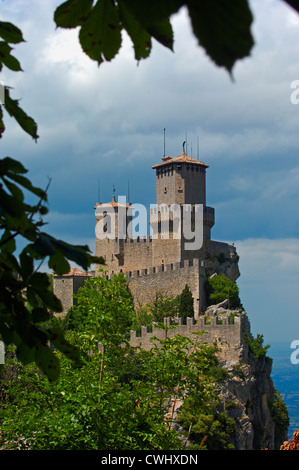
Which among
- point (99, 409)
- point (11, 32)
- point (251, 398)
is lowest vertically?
point (251, 398)

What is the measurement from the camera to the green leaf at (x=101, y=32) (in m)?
1.92

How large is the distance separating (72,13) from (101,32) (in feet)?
0.52

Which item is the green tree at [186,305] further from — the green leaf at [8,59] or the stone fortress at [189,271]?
the green leaf at [8,59]

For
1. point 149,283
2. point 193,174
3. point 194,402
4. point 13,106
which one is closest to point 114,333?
point 194,402

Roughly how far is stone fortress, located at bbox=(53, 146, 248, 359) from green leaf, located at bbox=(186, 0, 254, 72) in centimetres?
3277

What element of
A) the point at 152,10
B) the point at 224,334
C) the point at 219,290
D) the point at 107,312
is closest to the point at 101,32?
the point at 152,10

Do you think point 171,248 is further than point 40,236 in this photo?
Yes

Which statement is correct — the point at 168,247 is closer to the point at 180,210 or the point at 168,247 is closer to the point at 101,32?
the point at 180,210

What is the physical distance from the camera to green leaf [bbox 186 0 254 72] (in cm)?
95

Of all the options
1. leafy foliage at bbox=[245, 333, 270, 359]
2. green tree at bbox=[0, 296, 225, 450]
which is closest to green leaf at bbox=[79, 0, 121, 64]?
green tree at bbox=[0, 296, 225, 450]

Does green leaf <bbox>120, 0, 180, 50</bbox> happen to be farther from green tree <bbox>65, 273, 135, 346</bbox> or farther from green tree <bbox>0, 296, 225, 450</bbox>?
green tree <bbox>65, 273, 135, 346</bbox>

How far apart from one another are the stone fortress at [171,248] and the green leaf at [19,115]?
3139 cm

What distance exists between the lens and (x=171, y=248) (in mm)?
38594
